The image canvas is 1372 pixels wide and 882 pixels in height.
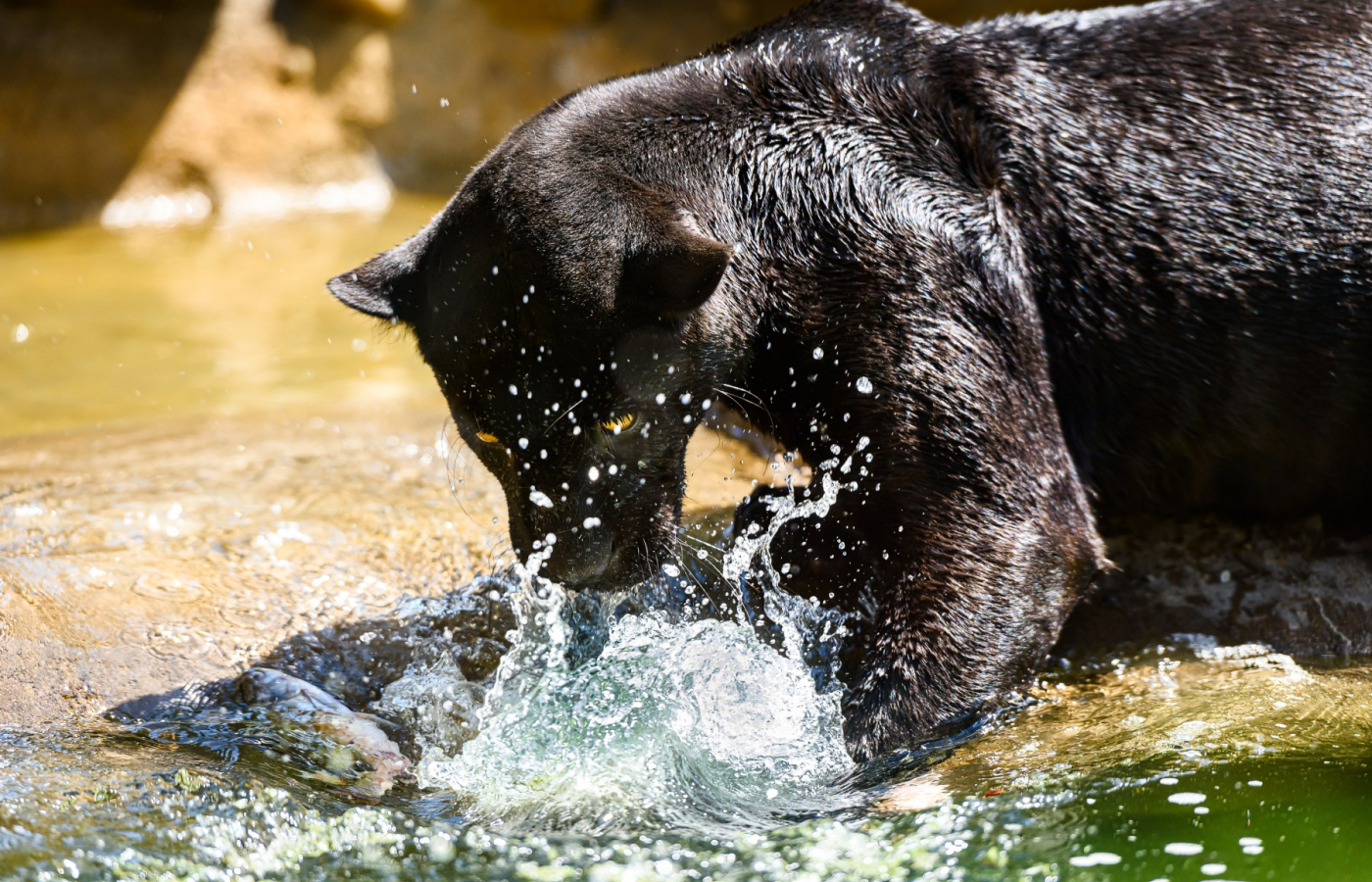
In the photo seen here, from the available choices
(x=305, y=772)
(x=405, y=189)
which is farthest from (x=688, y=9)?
(x=305, y=772)

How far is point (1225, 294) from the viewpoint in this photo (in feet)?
13.0

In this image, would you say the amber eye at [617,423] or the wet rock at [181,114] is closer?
the amber eye at [617,423]

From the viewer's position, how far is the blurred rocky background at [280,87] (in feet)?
35.1

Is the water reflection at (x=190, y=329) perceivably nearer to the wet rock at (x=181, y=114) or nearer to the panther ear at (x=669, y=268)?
the wet rock at (x=181, y=114)

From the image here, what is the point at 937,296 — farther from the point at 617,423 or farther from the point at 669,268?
the point at 617,423

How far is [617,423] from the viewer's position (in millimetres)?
3570

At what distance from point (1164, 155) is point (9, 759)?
375 centimetres

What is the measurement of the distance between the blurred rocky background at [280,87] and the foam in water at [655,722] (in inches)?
288

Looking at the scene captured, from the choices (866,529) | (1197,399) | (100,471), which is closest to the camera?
(866,529)

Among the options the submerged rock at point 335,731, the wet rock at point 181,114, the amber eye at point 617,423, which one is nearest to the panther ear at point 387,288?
the amber eye at point 617,423

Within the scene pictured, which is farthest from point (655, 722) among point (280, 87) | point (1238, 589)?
point (280, 87)

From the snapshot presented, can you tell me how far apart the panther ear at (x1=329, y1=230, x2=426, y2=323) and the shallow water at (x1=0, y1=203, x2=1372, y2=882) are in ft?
3.33

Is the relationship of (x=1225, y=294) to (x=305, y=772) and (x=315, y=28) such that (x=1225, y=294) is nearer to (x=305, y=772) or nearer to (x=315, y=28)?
(x=305, y=772)

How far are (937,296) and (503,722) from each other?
5.85 feet
